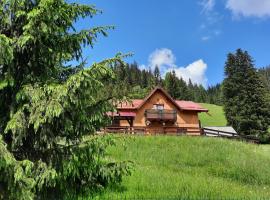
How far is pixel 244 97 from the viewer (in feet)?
227

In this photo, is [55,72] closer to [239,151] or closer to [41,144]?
[41,144]

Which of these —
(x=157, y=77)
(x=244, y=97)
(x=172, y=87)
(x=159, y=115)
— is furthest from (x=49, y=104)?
(x=157, y=77)

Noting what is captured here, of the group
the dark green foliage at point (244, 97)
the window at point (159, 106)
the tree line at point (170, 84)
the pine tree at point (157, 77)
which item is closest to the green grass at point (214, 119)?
the tree line at point (170, 84)

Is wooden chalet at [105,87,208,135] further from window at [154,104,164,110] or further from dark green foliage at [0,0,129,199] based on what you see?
dark green foliage at [0,0,129,199]

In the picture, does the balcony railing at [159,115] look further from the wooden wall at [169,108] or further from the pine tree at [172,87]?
the pine tree at [172,87]

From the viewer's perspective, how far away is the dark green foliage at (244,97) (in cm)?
6475

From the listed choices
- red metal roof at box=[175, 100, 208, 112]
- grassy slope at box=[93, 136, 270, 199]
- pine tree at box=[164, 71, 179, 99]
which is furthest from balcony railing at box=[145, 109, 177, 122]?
pine tree at box=[164, 71, 179, 99]

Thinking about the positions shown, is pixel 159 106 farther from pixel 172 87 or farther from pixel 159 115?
pixel 172 87

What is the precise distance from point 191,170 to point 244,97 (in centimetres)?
4826

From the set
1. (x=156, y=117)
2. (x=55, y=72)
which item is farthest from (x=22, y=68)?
(x=156, y=117)

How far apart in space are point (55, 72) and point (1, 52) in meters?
1.92

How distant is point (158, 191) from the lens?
13406mm

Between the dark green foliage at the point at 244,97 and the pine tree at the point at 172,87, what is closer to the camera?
the dark green foliage at the point at 244,97

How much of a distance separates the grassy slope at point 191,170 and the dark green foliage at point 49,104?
7.07ft
